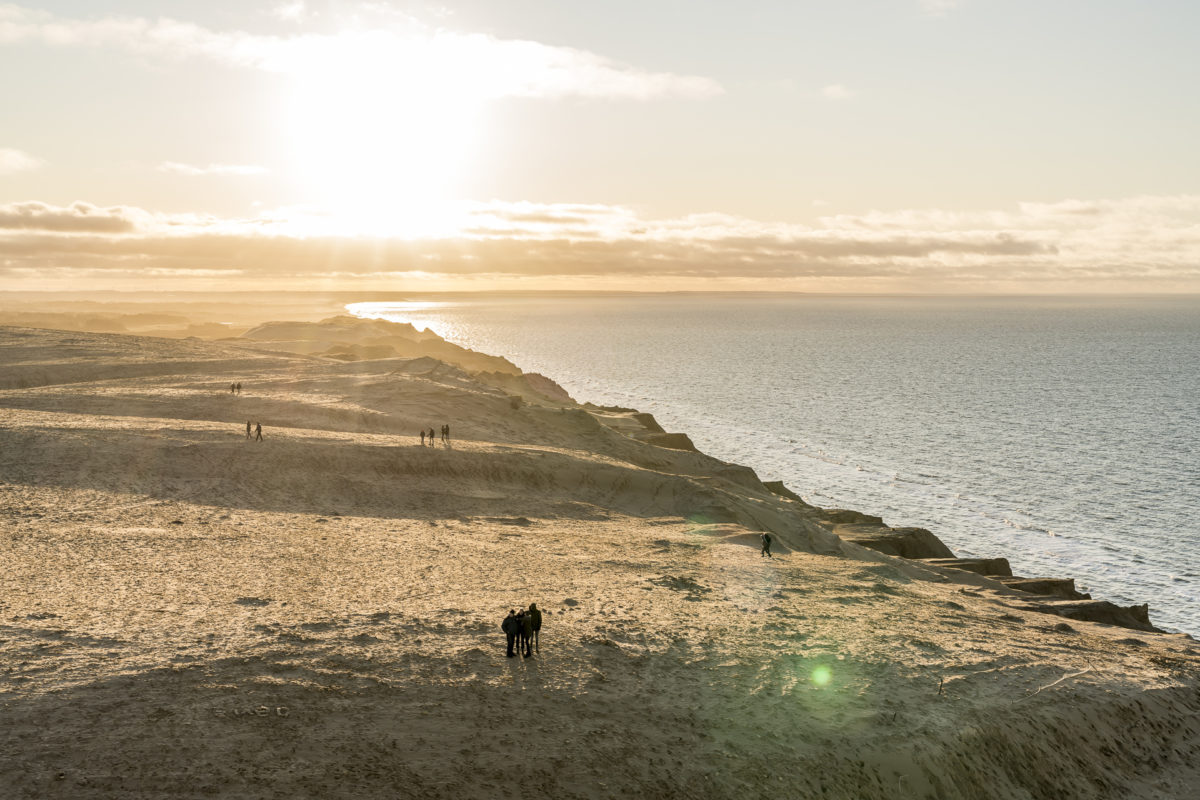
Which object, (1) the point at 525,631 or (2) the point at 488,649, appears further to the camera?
(2) the point at 488,649

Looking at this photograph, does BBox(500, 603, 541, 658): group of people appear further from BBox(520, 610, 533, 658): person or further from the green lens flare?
the green lens flare

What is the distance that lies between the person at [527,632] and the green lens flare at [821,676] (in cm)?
788

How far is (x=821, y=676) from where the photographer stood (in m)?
22.7

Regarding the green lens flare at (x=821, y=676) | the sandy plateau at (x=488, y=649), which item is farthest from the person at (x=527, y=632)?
the green lens flare at (x=821, y=676)

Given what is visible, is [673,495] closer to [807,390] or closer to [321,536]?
[321,536]

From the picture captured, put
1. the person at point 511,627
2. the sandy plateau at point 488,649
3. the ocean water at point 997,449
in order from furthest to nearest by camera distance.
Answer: the ocean water at point 997,449
the person at point 511,627
the sandy plateau at point 488,649

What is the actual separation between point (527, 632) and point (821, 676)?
330 inches

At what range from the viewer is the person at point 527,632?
71.3 ft

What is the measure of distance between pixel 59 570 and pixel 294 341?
336 feet

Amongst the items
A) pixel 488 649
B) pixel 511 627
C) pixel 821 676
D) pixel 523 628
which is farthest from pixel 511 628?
pixel 821 676

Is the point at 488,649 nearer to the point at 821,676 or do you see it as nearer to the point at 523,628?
the point at 523,628

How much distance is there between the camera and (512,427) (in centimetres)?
6012

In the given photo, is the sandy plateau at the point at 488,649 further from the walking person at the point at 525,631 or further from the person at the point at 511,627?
the walking person at the point at 525,631

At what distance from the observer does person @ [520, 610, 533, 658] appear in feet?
71.3
